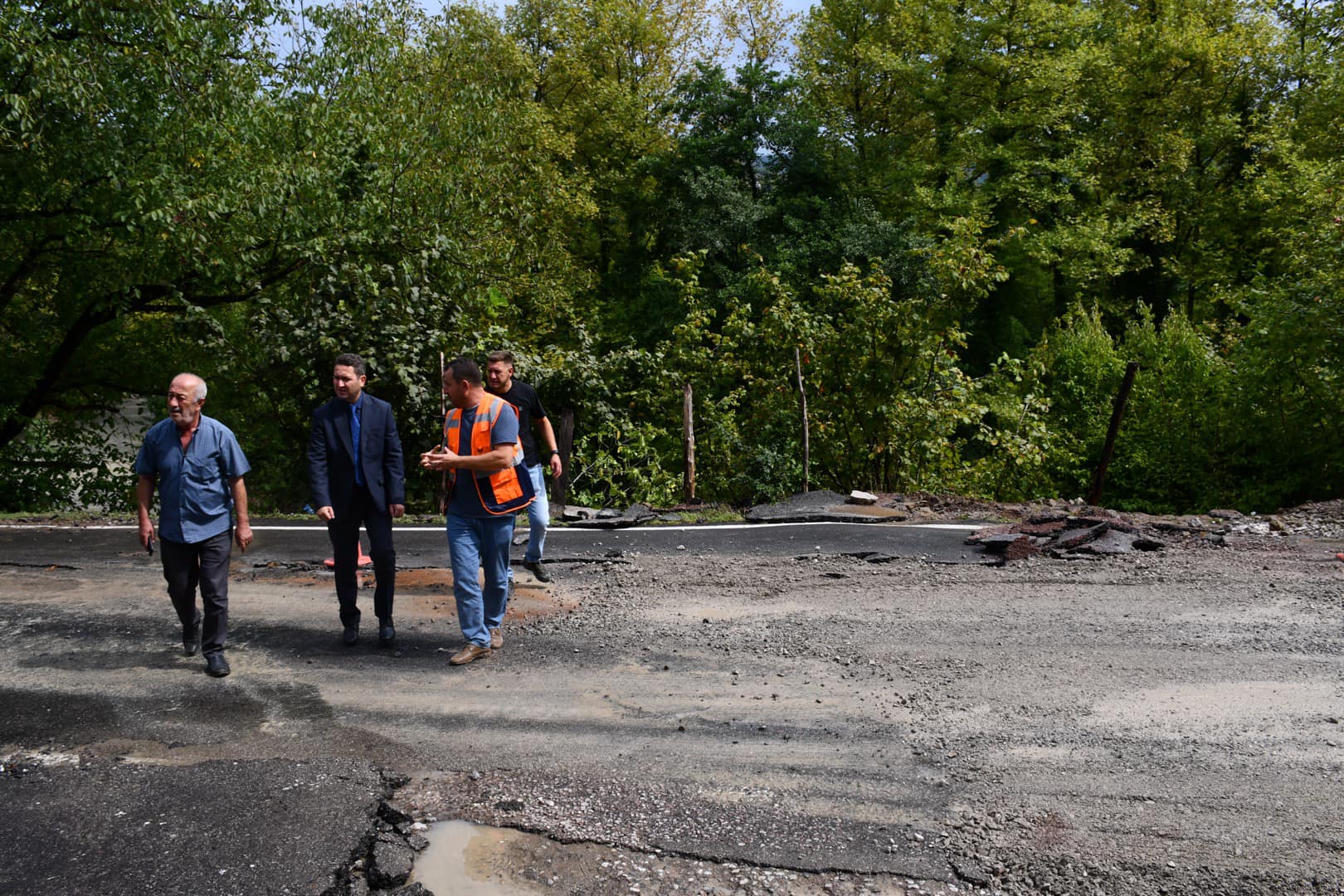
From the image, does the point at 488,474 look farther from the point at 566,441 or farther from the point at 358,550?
the point at 566,441

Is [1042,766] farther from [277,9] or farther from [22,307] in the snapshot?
[22,307]

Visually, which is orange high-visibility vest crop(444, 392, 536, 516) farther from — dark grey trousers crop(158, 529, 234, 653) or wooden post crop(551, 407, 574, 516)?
wooden post crop(551, 407, 574, 516)

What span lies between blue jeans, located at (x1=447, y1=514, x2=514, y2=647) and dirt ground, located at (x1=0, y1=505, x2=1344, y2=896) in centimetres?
34

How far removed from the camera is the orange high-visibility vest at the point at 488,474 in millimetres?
6168

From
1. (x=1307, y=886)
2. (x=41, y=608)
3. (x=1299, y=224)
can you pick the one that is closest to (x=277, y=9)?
(x=41, y=608)

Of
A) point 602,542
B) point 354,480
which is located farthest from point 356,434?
point 602,542

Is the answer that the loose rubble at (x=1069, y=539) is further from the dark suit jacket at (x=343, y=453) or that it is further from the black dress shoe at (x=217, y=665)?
the black dress shoe at (x=217, y=665)

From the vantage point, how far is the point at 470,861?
3.90 meters

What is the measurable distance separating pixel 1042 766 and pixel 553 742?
2.43 metres

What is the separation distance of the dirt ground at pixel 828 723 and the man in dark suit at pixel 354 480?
15.9 inches

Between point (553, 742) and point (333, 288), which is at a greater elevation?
point (333, 288)

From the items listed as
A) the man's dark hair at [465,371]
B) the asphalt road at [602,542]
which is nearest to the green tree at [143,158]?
the asphalt road at [602,542]

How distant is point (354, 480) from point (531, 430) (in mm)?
2030

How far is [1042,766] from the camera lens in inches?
183
